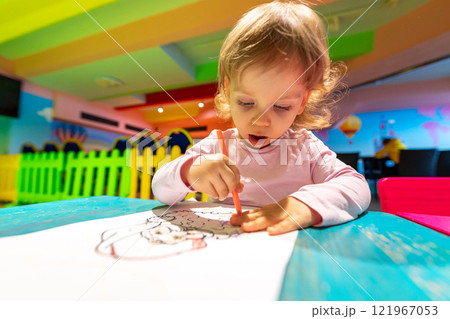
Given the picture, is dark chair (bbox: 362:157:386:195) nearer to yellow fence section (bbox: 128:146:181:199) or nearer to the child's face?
the child's face

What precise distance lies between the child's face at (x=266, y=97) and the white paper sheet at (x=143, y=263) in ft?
0.49

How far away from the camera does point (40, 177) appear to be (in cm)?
113

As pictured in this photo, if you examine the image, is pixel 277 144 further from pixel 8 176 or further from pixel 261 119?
pixel 8 176

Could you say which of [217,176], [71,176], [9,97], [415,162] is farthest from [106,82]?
[415,162]

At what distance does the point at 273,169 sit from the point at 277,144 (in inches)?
1.9

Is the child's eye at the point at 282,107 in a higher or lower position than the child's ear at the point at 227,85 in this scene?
lower

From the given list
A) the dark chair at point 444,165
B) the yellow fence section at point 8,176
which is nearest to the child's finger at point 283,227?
the dark chair at point 444,165

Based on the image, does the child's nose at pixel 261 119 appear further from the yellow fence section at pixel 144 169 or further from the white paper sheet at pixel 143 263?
the yellow fence section at pixel 144 169

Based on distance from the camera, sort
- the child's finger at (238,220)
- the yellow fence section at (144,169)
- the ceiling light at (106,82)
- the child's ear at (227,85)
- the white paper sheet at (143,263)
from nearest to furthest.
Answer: the white paper sheet at (143,263), the child's finger at (238,220), the child's ear at (227,85), the yellow fence section at (144,169), the ceiling light at (106,82)

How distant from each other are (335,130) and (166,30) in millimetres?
699

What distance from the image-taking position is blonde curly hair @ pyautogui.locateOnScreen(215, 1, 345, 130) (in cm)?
25

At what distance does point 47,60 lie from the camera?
46.0 inches

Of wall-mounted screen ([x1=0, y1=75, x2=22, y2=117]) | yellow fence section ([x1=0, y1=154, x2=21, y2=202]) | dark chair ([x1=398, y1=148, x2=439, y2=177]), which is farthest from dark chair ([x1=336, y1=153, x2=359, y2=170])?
wall-mounted screen ([x1=0, y1=75, x2=22, y2=117])

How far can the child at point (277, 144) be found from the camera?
0.20 metres
